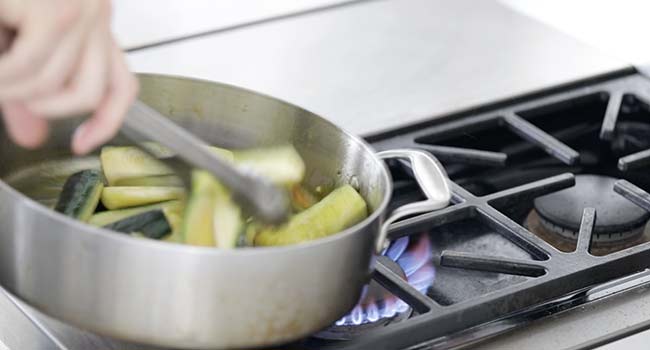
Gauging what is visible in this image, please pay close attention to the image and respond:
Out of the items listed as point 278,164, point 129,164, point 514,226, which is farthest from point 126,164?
point 514,226

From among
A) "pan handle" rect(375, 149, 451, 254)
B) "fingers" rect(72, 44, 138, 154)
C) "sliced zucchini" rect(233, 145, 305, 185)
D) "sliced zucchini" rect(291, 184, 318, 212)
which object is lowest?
"sliced zucchini" rect(291, 184, 318, 212)

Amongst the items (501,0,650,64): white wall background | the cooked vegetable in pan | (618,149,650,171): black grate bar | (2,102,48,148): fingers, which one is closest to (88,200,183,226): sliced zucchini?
the cooked vegetable in pan

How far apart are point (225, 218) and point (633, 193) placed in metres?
0.43

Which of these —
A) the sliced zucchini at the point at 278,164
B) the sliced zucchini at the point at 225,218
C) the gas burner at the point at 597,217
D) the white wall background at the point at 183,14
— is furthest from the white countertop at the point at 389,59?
the sliced zucchini at the point at 225,218

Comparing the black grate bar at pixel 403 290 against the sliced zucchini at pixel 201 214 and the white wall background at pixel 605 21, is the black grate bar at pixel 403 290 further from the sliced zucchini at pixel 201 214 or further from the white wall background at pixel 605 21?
the white wall background at pixel 605 21

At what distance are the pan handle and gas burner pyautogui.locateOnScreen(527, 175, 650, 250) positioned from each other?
0.23 metres

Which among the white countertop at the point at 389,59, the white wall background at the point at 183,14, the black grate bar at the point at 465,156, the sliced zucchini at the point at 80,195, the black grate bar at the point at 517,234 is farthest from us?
the white wall background at the point at 183,14

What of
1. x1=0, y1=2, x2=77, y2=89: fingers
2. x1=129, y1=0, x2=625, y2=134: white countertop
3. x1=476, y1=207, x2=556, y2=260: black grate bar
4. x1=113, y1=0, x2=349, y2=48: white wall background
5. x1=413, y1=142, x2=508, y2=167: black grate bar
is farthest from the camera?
x1=113, y1=0, x2=349, y2=48: white wall background

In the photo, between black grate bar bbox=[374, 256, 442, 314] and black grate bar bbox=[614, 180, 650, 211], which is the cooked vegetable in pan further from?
black grate bar bbox=[614, 180, 650, 211]

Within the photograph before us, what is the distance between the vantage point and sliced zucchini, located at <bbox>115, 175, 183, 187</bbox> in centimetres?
90

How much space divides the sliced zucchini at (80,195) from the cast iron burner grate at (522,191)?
185 mm

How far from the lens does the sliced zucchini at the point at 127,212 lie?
0.86 m

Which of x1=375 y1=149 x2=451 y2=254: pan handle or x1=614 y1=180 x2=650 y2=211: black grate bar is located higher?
x1=375 y1=149 x2=451 y2=254: pan handle

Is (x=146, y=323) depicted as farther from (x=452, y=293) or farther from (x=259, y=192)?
(x=452, y=293)
